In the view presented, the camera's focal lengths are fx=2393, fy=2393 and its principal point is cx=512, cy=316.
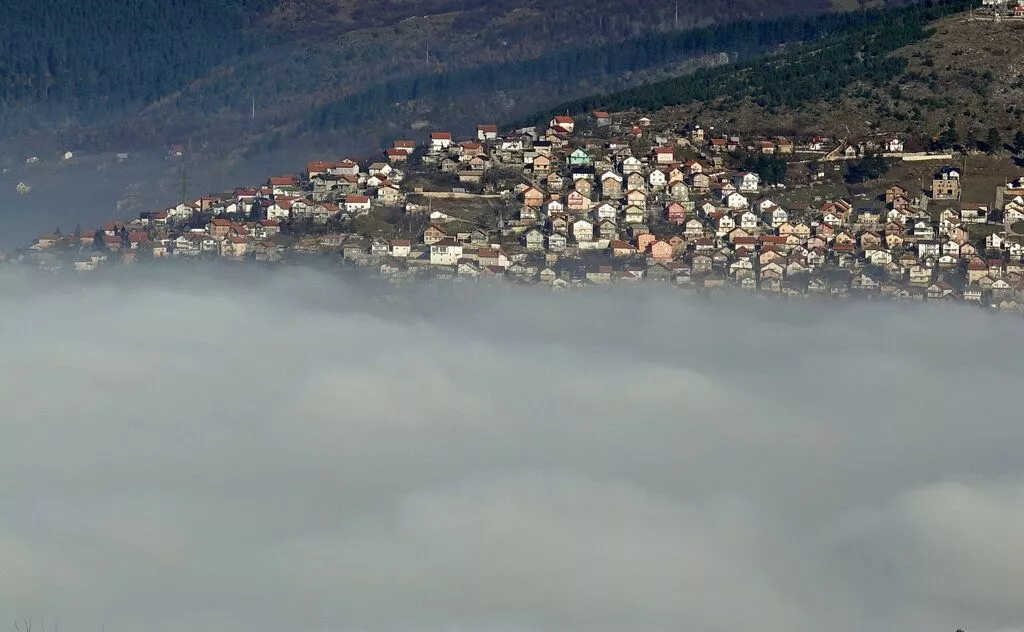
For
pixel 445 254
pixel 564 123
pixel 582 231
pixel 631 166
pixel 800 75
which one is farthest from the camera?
pixel 800 75

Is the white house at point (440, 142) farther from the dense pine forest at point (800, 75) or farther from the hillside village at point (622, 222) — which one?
the dense pine forest at point (800, 75)

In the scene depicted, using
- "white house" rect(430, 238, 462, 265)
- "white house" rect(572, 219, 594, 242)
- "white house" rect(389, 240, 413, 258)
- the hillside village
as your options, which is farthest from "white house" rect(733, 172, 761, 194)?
"white house" rect(389, 240, 413, 258)

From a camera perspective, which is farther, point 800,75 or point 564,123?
point 800,75

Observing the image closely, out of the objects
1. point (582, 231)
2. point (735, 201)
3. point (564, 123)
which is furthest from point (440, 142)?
point (735, 201)

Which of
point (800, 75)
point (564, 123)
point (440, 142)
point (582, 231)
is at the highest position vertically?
point (800, 75)

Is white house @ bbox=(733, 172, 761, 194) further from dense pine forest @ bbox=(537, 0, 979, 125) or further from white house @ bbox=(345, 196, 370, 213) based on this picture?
white house @ bbox=(345, 196, 370, 213)

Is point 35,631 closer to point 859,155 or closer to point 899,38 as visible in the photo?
point 859,155

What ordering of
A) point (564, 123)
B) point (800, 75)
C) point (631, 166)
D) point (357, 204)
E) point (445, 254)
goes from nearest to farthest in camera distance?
1. point (445, 254)
2. point (357, 204)
3. point (631, 166)
4. point (564, 123)
5. point (800, 75)

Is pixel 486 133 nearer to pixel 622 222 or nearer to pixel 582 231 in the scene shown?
pixel 622 222

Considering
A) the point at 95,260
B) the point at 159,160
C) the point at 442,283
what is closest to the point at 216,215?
the point at 95,260
